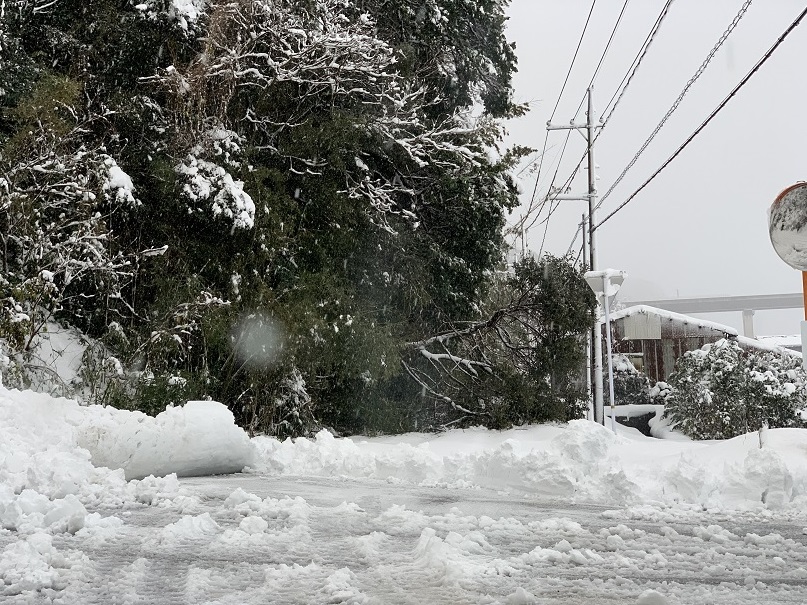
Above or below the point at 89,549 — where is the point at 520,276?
above

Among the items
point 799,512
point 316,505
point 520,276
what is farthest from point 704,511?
point 520,276

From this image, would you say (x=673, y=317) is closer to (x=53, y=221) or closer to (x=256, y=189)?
(x=256, y=189)

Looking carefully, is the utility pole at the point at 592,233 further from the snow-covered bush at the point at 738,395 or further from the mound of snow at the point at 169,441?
the mound of snow at the point at 169,441

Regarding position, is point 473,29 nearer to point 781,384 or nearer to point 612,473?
point 781,384

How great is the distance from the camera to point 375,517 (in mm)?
5383

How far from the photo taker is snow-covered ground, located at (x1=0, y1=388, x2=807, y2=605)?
11.7ft

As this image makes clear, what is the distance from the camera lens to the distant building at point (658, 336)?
2880 cm

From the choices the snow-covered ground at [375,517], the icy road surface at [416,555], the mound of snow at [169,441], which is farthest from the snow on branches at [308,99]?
the icy road surface at [416,555]

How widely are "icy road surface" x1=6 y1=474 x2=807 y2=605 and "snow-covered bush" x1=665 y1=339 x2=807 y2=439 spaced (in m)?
10.3

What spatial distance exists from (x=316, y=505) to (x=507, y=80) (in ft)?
39.3

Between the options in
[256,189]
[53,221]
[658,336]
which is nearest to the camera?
[53,221]

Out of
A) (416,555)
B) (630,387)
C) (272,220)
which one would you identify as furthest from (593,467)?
(630,387)

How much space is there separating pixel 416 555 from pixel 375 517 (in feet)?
4.37

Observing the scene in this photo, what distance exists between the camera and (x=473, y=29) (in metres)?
14.8
